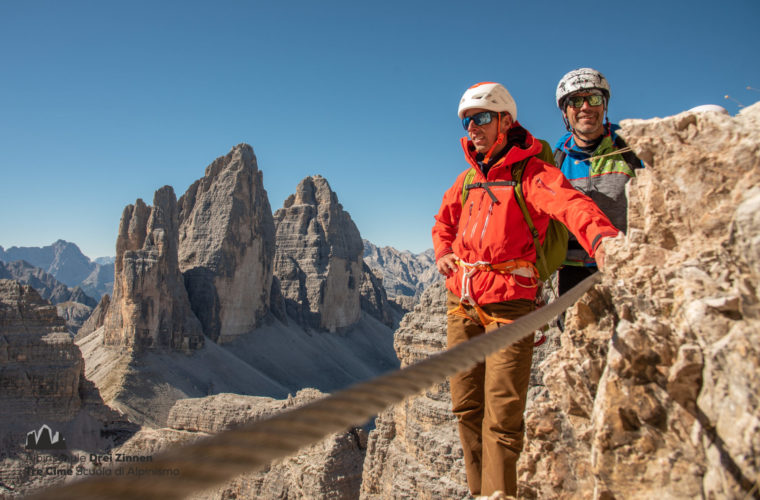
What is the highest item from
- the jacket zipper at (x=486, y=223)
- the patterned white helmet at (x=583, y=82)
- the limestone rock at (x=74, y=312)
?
the limestone rock at (x=74, y=312)

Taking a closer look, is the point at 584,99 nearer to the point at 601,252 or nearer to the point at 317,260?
the point at 601,252

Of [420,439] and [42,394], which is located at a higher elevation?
[420,439]

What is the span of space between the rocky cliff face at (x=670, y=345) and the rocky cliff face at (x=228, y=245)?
40.4 m

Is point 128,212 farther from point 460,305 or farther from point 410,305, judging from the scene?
point 410,305

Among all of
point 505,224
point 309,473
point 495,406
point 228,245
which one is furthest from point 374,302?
point 495,406

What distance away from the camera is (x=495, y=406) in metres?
2.69

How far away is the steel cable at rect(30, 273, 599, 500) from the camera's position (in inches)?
35.1

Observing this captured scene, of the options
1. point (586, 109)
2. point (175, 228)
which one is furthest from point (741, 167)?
point (175, 228)

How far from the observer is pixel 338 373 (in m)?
45.5

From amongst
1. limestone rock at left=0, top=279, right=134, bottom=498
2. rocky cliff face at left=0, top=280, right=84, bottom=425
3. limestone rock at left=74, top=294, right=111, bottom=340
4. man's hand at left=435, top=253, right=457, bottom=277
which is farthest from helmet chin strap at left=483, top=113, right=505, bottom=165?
limestone rock at left=74, top=294, right=111, bottom=340

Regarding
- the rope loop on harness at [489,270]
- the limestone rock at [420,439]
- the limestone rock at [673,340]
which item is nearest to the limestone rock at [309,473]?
the limestone rock at [420,439]

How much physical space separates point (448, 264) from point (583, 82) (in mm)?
1691

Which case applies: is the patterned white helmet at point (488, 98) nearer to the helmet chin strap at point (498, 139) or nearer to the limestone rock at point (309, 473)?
the helmet chin strap at point (498, 139)

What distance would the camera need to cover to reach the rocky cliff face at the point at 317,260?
170 feet
